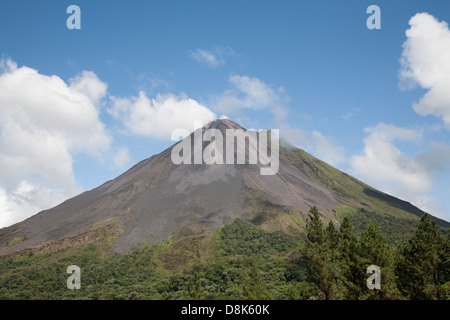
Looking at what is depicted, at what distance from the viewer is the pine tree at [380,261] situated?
32.9m

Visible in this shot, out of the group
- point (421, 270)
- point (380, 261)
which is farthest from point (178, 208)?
point (421, 270)

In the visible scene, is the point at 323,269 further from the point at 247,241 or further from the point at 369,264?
the point at 247,241

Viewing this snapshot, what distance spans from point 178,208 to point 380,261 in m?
91.3

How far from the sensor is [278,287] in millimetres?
74750

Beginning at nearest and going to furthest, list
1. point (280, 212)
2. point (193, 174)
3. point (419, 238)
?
point (419, 238)
point (280, 212)
point (193, 174)

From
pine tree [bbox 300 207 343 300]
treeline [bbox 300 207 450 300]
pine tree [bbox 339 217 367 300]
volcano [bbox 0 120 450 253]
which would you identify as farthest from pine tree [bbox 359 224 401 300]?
volcano [bbox 0 120 450 253]

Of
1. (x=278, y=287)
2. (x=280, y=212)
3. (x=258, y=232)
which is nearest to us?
(x=278, y=287)

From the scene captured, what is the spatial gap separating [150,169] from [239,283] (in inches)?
3272

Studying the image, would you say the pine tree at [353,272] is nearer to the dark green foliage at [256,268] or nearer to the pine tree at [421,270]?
the dark green foliage at [256,268]

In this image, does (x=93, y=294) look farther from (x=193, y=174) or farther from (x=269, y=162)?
(x=269, y=162)

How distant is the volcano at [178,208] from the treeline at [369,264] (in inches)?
2940

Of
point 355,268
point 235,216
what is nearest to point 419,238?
point 355,268

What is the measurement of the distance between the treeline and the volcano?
245ft

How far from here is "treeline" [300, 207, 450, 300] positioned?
3434 cm
